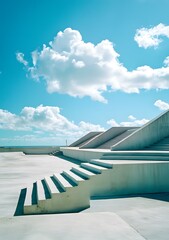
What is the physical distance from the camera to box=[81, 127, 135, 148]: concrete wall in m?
22.7

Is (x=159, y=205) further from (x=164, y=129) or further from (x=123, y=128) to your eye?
(x=123, y=128)

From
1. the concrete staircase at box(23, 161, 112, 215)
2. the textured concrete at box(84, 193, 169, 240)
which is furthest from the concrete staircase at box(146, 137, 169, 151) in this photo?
the concrete staircase at box(23, 161, 112, 215)

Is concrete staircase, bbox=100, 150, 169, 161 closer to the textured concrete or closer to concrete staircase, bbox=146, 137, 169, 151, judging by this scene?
the textured concrete

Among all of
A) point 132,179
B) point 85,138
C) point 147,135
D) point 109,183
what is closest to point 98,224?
point 109,183

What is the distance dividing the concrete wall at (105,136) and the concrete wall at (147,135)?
8.70m

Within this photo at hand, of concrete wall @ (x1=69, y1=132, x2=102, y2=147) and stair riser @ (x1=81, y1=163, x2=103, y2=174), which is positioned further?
concrete wall @ (x1=69, y1=132, x2=102, y2=147)

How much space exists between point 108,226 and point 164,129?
37.5 ft

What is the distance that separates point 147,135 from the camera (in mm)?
14438

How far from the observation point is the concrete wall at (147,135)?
13.8 meters

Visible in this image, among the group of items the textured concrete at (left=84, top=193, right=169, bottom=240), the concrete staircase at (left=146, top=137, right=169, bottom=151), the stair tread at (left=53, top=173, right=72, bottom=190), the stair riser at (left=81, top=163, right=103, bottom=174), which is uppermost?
the concrete staircase at (left=146, top=137, right=169, bottom=151)

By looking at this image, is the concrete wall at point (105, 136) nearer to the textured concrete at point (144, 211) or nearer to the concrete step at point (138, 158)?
the concrete step at point (138, 158)

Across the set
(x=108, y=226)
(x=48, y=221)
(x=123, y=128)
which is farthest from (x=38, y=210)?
(x=123, y=128)

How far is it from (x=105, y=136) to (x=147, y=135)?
8997mm

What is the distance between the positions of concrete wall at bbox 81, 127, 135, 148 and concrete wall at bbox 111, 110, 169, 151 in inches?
343
